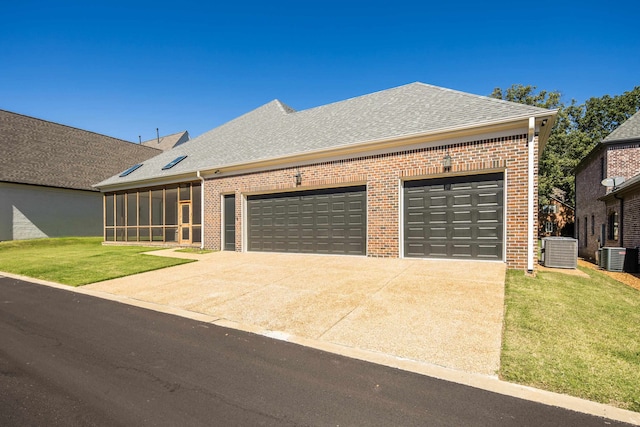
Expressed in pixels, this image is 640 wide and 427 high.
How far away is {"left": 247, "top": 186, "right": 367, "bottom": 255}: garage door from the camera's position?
36.0 feet

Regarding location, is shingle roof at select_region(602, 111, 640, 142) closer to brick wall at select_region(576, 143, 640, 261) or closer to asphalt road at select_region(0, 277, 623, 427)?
brick wall at select_region(576, 143, 640, 261)

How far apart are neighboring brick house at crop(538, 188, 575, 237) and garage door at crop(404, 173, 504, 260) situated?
30.0 meters

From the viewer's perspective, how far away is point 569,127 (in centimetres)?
3391

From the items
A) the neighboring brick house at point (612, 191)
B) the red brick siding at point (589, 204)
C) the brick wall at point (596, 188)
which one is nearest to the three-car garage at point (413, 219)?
the neighboring brick house at point (612, 191)

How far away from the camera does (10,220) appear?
19875 millimetres

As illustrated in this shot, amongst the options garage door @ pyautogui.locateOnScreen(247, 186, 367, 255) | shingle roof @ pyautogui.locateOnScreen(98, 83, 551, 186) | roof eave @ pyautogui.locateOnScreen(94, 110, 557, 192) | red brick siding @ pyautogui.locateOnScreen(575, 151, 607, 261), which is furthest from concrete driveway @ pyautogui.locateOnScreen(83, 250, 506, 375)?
red brick siding @ pyautogui.locateOnScreen(575, 151, 607, 261)

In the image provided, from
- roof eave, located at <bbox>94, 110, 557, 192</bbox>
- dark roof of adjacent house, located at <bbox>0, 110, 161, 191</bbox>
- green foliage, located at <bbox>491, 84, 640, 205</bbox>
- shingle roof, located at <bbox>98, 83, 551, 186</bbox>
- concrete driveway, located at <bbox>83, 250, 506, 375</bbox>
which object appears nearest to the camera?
concrete driveway, located at <bbox>83, 250, 506, 375</bbox>

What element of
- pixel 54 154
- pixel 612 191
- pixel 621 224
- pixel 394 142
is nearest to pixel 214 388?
pixel 394 142

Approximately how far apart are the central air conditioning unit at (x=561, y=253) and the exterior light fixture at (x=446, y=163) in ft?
12.0

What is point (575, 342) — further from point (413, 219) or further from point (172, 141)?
point (172, 141)

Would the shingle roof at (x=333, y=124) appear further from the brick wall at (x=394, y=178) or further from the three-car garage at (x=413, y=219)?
the three-car garage at (x=413, y=219)

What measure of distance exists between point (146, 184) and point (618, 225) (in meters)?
23.5

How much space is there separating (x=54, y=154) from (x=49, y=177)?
2874 millimetres

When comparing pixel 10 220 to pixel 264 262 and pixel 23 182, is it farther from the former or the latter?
pixel 264 262
